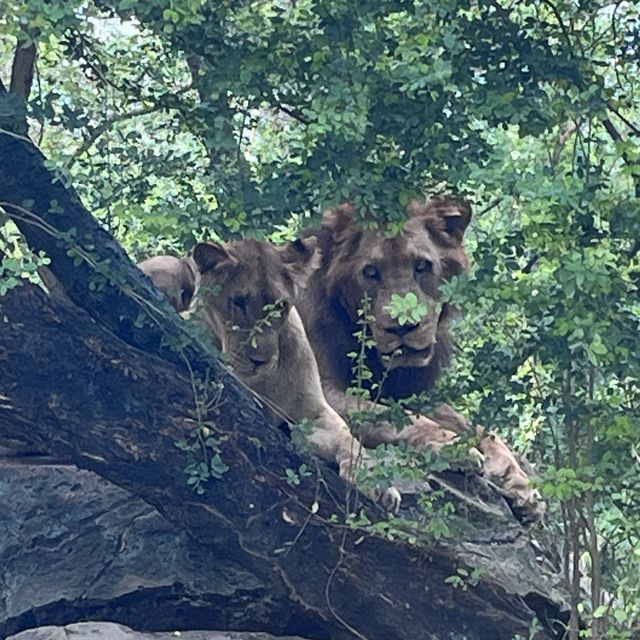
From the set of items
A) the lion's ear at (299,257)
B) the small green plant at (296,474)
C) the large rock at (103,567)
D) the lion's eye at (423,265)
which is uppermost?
the lion's eye at (423,265)

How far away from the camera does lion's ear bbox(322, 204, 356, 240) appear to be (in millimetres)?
5387

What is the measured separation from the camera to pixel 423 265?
5.10 metres

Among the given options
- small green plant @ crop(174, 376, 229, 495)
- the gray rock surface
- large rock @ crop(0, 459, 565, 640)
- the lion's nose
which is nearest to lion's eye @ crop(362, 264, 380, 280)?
the lion's nose

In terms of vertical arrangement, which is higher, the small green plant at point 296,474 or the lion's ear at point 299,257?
the lion's ear at point 299,257

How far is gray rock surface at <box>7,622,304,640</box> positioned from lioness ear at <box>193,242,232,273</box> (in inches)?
53.1

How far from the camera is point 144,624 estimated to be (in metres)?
4.13

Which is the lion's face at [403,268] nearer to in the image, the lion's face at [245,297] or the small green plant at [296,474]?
the lion's face at [245,297]

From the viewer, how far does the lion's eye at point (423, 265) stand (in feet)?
16.7

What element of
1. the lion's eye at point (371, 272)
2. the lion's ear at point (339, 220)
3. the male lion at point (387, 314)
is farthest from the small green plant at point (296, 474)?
the lion's ear at point (339, 220)

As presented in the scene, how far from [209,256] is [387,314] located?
70cm

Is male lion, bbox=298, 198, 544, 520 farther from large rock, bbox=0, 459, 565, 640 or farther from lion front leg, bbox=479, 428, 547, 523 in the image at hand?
large rock, bbox=0, 459, 565, 640

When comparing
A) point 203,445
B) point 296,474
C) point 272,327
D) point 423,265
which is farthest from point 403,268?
point 203,445

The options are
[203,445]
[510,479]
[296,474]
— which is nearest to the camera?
[203,445]

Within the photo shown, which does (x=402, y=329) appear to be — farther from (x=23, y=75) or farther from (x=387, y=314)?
(x=23, y=75)
